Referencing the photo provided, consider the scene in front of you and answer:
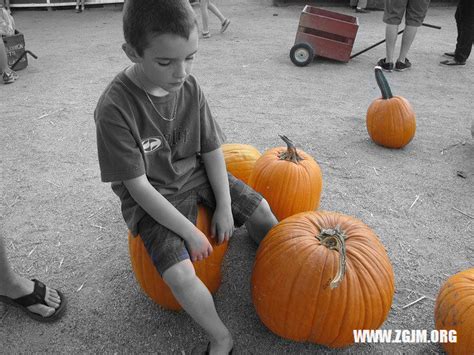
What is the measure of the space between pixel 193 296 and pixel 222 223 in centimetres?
36

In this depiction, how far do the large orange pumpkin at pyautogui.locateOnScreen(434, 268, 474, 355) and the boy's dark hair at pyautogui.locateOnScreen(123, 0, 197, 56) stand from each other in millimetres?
1423

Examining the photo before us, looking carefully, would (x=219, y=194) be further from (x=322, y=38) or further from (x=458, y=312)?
(x=322, y=38)

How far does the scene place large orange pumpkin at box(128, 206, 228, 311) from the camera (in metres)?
1.78

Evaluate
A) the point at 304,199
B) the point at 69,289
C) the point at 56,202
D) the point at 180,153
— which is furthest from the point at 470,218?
the point at 56,202

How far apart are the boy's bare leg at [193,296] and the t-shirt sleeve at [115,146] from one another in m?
0.40

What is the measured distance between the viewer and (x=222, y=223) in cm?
183

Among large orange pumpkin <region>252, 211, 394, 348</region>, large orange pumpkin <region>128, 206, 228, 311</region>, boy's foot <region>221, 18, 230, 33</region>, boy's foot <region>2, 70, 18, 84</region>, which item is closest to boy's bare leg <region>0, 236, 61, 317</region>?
large orange pumpkin <region>128, 206, 228, 311</region>

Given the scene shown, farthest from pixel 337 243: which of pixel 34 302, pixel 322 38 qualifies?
pixel 322 38

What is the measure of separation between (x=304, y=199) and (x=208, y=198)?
643 mm

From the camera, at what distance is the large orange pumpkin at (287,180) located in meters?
2.25

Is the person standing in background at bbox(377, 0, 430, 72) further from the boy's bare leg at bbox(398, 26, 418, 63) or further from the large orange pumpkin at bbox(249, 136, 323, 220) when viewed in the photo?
the large orange pumpkin at bbox(249, 136, 323, 220)

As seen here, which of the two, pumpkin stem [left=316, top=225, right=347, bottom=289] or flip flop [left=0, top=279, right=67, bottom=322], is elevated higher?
pumpkin stem [left=316, top=225, right=347, bottom=289]

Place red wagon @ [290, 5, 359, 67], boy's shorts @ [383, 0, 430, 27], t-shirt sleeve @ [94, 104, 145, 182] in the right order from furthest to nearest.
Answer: red wagon @ [290, 5, 359, 67] → boy's shorts @ [383, 0, 430, 27] → t-shirt sleeve @ [94, 104, 145, 182]

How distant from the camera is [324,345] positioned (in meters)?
1.76
